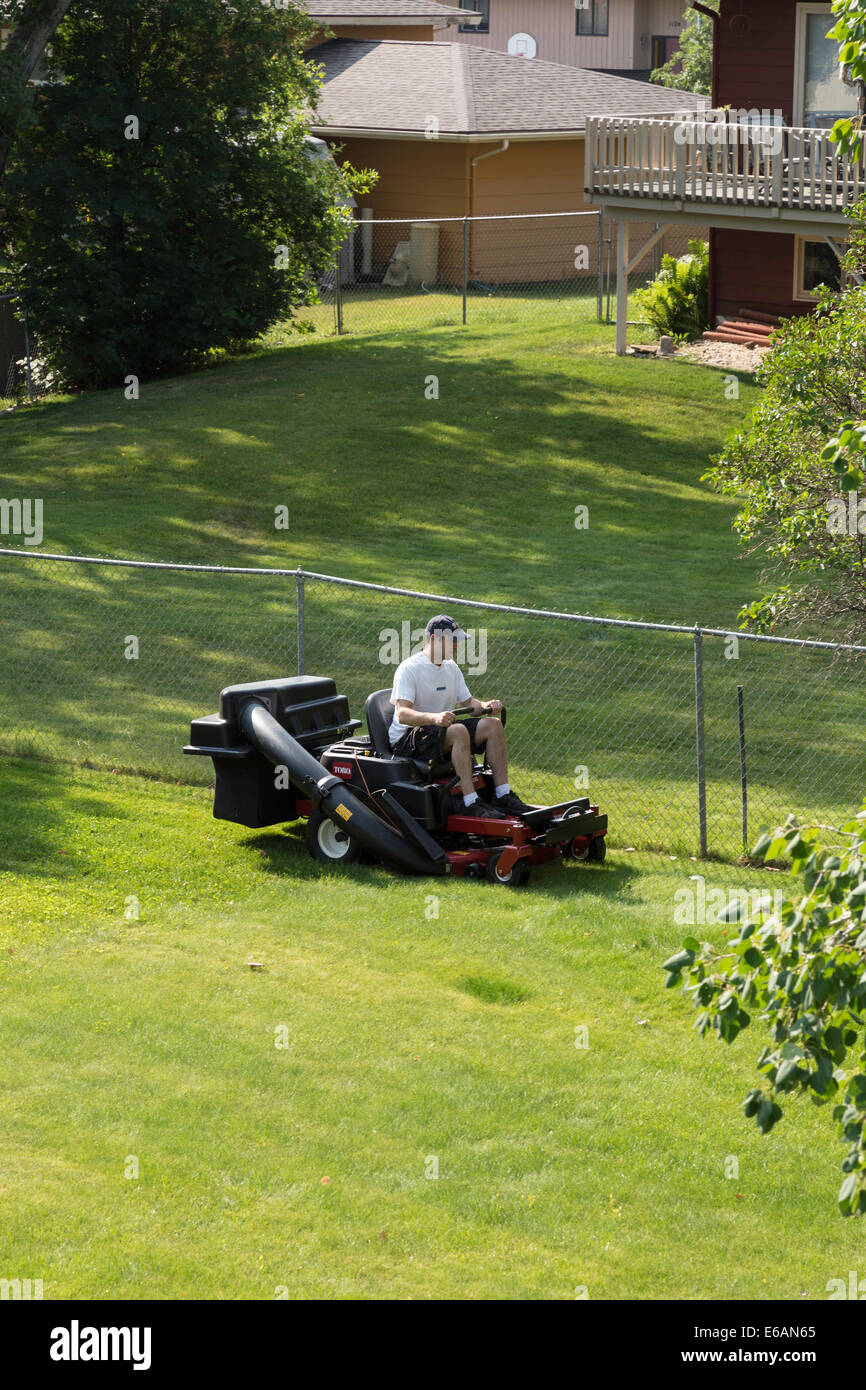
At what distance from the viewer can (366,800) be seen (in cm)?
954

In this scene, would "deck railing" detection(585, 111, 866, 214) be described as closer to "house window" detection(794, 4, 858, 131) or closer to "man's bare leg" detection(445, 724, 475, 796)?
"house window" detection(794, 4, 858, 131)

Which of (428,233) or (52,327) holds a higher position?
(428,233)

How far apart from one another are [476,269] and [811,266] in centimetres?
992

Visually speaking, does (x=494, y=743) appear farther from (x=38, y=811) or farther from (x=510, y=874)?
(x=38, y=811)

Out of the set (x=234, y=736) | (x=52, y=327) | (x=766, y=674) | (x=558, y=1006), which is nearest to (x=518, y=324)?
(x=52, y=327)

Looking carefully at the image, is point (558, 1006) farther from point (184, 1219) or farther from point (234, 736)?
point (234, 736)

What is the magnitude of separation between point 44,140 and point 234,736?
17400mm

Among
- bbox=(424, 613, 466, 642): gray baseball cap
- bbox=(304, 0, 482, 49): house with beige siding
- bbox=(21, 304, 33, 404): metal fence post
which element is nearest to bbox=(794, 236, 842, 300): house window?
bbox=(21, 304, 33, 404): metal fence post

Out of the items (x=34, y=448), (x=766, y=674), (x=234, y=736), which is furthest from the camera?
(x=34, y=448)

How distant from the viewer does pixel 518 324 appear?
28703 mm

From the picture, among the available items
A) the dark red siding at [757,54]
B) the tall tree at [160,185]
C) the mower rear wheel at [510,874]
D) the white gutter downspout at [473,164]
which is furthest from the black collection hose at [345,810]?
the white gutter downspout at [473,164]

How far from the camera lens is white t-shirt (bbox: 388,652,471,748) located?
9542mm

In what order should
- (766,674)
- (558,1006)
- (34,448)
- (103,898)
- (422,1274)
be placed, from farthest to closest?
(34,448), (766,674), (103,898), (558,1006), (422,1274)

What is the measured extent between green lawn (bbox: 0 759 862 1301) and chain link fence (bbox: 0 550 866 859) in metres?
1.64
